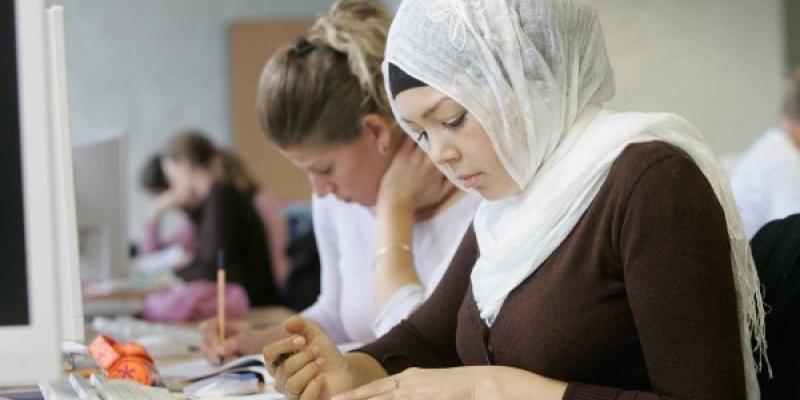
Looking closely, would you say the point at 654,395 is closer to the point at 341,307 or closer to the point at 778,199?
the point at 341,307

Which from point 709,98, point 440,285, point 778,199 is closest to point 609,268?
point 440,285

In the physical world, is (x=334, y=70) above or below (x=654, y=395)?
above

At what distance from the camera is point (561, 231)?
1.50 metres

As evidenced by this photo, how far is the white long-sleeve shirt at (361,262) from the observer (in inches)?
87.1

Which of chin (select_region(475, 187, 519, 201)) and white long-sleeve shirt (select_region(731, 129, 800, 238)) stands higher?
chin (select_region(475, 187, 519, 201))

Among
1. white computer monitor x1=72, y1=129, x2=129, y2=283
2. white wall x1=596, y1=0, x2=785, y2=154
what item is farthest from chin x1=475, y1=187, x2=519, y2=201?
white wall x1=596, y1=0, x2=785, y2=154

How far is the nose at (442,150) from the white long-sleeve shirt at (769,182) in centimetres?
208

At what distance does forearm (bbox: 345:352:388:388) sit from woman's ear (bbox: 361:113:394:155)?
1.90ft

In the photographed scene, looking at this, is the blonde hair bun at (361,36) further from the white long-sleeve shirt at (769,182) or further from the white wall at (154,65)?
the white wall at (154,65)

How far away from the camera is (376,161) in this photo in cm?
229

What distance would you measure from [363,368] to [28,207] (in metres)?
0.76

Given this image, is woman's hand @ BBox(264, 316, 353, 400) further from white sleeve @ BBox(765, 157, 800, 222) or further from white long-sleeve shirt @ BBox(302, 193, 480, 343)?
white sleeve @ BBox(765, 157, 800, 222)

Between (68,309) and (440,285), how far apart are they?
69 centimetres

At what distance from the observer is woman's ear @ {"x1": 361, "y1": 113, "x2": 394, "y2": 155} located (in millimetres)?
2246
